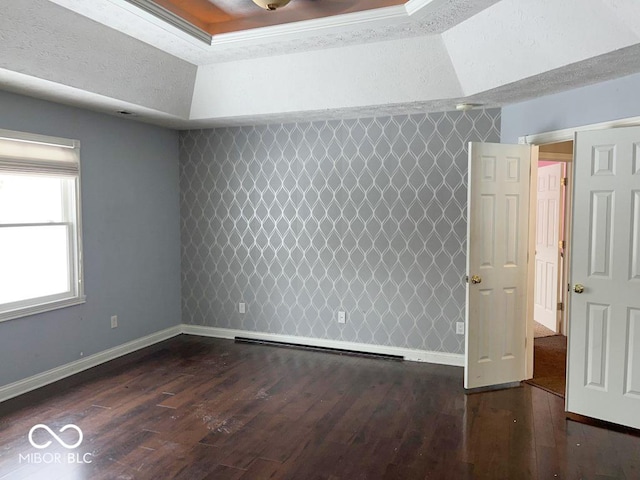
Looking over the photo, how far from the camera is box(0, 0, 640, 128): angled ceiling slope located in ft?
8.95

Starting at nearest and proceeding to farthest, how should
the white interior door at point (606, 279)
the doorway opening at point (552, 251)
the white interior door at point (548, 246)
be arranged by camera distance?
the white interior door at point (606, 279) < the doorway opening at point (552, 251) < the white interior door at point (548, 246)

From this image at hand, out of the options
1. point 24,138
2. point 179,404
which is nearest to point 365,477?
point 179,404

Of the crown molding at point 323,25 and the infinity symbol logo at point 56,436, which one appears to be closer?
the infinity symbol logo at point 56,436

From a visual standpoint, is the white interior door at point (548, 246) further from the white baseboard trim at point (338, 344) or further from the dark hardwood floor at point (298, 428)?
the dark hardwood floor at point (298, 428)

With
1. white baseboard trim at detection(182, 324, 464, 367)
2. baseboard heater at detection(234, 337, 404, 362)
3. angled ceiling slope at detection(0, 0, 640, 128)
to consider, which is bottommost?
baseboard heater at detection(234, 337, 404, 362)

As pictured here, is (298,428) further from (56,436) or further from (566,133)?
(566,133)

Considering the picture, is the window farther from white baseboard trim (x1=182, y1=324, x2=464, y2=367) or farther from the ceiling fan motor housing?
the ceiling fan motor housing

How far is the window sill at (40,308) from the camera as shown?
3552 mm

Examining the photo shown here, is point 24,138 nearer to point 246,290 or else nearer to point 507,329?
point 246,290

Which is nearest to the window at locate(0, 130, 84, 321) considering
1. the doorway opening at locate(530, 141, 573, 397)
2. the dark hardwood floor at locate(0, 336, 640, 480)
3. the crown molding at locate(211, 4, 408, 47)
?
the dark hardwood floor at locate(0, 336, 640, 480)

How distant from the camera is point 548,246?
18.4ft

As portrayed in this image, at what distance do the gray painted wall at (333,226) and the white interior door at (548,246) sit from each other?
1663 millimetres

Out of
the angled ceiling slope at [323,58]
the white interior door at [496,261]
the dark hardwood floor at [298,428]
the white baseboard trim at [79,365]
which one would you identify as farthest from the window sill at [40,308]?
the white interior door at [496,261]

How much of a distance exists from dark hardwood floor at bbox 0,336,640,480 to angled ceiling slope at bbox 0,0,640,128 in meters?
2.44
